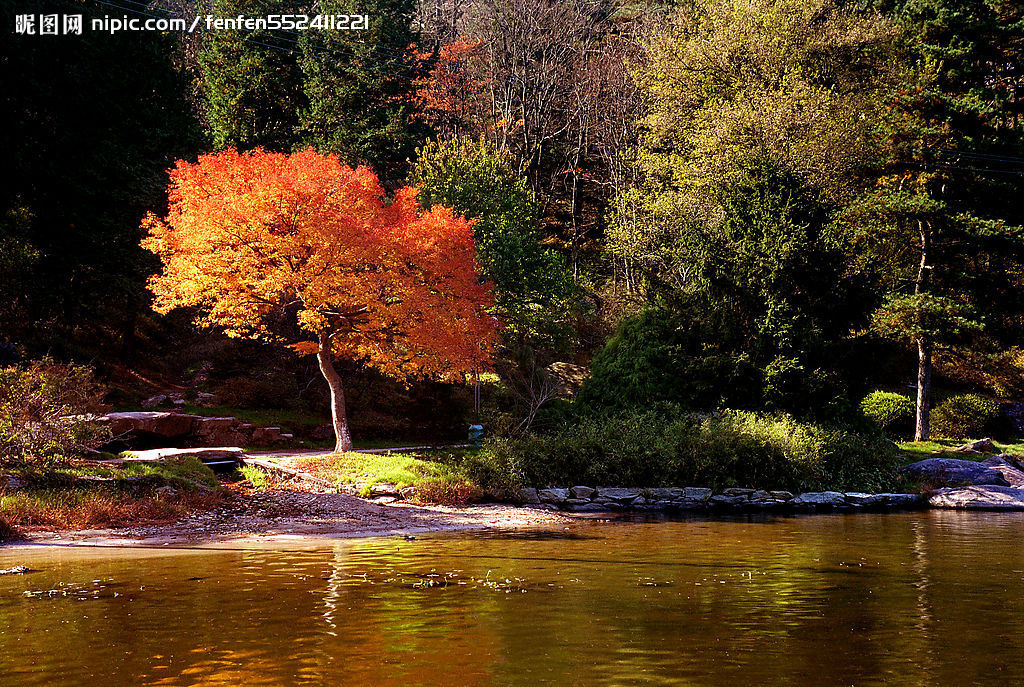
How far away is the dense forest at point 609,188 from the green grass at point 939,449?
54.1 inches

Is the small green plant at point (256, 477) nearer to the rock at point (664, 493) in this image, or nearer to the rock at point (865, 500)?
Result: the rock at point (664, 493)

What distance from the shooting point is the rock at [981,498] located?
2630 cm

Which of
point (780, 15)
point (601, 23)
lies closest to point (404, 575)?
point (780, 15)

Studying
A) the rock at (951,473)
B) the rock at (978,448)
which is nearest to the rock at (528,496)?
the rock at (951,473)

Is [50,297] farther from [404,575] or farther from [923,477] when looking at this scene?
[923,477]

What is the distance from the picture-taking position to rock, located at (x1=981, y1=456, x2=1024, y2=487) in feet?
92.7

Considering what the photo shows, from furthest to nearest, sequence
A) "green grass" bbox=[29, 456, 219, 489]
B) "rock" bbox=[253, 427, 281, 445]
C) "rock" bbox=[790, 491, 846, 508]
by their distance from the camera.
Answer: "rock" bbox=[253, 427, 281, 445] → "rock" bbox=[790, 491, 846, 508] → "green grass" bbox=[29, 456, 219, 489]

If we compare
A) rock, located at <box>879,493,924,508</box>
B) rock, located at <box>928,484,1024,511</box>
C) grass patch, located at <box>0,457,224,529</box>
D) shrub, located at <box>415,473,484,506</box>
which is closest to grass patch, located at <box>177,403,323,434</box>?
grass patch, located at <box>0,457,224,529</box>

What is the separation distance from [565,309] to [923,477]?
14.4m

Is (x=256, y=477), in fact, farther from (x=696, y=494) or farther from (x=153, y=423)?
(x=696, y=494)

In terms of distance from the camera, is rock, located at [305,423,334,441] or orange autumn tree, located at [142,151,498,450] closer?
orange autumn tree, located at [142,151,498,450]

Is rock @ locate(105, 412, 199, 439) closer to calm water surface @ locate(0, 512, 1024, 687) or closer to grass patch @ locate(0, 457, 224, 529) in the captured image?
grass patch @ locate(0, 457, 224, 529)

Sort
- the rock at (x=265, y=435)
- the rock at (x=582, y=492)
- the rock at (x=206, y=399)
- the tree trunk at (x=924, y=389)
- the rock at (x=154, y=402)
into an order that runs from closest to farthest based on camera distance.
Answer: the rock at (x=582, y=492) → the rock at (x=265, y=435) → the rock at (x=154, y=402) → the rock at (x=206, y=399) → the tree trunk at (x=924, y=389)

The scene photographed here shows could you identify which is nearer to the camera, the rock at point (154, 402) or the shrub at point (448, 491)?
the shrub at point (448, 491)
